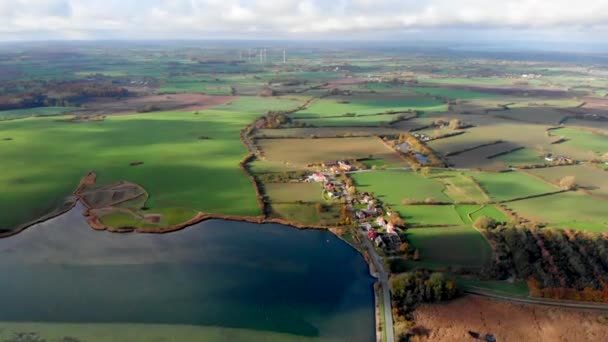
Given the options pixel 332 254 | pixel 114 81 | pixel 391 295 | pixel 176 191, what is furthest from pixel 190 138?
pixel 114 81

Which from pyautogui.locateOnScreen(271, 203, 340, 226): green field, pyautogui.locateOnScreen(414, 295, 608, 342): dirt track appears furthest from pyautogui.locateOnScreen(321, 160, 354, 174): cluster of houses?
pyautogui.locateOnScreen(414, 295, 608, 342): dirt track

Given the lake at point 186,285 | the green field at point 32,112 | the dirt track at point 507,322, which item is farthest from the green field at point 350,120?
the dirt track at point 507,322

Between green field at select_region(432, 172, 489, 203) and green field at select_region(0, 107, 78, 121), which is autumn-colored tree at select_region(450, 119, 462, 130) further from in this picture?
green field at select_region(0, 107, 78, 121)

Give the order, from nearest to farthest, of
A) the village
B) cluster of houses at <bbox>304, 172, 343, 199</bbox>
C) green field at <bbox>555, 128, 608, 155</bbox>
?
the village → cluster of houses at <bbox>304, 172, 343, 199</bbox> → green field at <bbox>555, 128, 608, 155</bbox>

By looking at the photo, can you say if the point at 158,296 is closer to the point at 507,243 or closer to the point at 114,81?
the point at 507,243

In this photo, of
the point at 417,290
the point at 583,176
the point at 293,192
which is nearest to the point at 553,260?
the point at 417,290

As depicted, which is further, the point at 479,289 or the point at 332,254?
the point at 332,254
